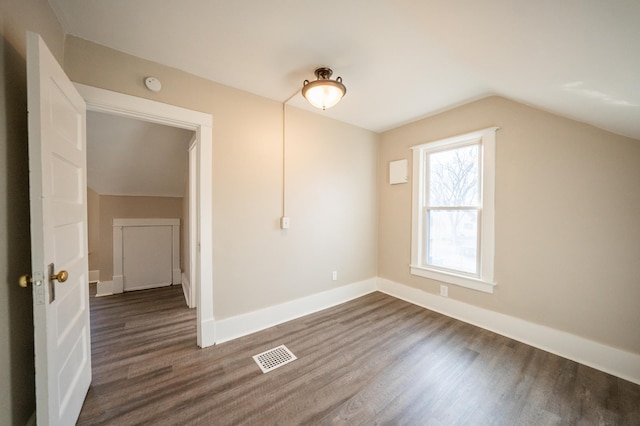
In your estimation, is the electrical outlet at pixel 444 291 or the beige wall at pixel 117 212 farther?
the beige wall at pixel 117 212

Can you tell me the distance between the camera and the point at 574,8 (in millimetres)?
973

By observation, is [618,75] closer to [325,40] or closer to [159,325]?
[325,40]

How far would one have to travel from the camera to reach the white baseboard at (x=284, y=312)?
2291 mm

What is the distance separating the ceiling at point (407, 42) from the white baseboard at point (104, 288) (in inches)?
132

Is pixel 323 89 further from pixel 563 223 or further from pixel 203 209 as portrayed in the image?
pixel 563 223

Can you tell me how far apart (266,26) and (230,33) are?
277mm

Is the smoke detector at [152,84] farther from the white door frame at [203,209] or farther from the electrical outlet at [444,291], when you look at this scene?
the electrical outlet at [444,291]

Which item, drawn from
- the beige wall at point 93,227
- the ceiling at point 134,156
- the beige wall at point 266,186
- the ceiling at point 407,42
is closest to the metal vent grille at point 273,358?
the beige wall at point 266,186

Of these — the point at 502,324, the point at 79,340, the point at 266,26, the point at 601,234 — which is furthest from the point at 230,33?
the point at 502,324

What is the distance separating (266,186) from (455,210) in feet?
7.62

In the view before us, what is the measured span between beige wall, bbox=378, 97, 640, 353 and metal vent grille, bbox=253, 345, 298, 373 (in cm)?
210

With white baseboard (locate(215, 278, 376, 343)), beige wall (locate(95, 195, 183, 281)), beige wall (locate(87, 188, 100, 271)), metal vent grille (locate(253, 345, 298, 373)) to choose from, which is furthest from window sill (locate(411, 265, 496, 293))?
beige wall (locate(87, 188, 100, 271))

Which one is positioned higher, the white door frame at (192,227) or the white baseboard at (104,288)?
the white door frame at (192,227)

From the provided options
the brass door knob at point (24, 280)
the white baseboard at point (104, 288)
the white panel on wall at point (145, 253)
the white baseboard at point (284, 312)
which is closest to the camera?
the brass door knob at point (24, 280)
